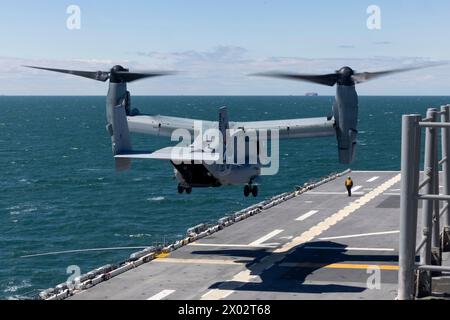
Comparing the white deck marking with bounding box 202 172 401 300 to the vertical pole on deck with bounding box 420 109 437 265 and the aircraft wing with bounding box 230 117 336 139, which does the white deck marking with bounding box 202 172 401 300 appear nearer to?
the aircraft wing with bounding box 230 117 336 139

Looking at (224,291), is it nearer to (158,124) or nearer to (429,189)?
(158,124)

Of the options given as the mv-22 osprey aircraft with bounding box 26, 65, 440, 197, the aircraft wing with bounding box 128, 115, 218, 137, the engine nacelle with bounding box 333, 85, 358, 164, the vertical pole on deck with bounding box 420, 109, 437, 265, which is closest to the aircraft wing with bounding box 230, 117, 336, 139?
the mv-22 osprey aircraft with bounding box 26, 65, 440, 197

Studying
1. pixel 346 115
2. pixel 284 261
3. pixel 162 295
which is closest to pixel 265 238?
pixel 284 261

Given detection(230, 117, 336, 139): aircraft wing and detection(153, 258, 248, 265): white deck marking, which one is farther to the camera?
detection(153, 258, 248, 265): white deck marking

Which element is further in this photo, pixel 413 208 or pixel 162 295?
pixel 162 295
